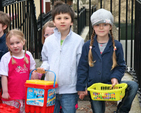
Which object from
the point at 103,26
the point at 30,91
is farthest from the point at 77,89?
the point at 103,26

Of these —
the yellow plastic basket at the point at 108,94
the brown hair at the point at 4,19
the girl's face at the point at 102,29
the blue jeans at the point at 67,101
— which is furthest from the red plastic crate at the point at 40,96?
the brown hair at the point at 4,19

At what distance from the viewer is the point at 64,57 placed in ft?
10.8

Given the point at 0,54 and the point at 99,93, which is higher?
the point at 0,54

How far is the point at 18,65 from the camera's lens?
11.4ft

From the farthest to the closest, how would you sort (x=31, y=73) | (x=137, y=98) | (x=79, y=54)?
(x=137, y=98) < (x=31, y=73) < (x=79, y=54)

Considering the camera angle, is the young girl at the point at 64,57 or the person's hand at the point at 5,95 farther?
the person's hand at the point at 5,95

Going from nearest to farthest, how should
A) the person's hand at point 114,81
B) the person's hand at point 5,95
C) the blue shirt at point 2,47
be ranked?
the person's hand at point 114,81 → the person's hand at point 5,95 → the blue shirt at point 2,47

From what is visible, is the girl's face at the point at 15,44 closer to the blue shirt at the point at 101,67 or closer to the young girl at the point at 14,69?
the young girl at the point at 14,69

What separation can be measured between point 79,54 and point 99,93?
64 centimetres

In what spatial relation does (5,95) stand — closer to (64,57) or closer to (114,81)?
(64,57)

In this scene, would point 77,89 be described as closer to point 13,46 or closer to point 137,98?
point 13,46

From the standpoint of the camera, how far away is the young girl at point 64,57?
327cm

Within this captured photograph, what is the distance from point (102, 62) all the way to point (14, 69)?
115cm

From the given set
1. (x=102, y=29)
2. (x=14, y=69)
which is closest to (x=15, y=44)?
(x=14, y=69)
